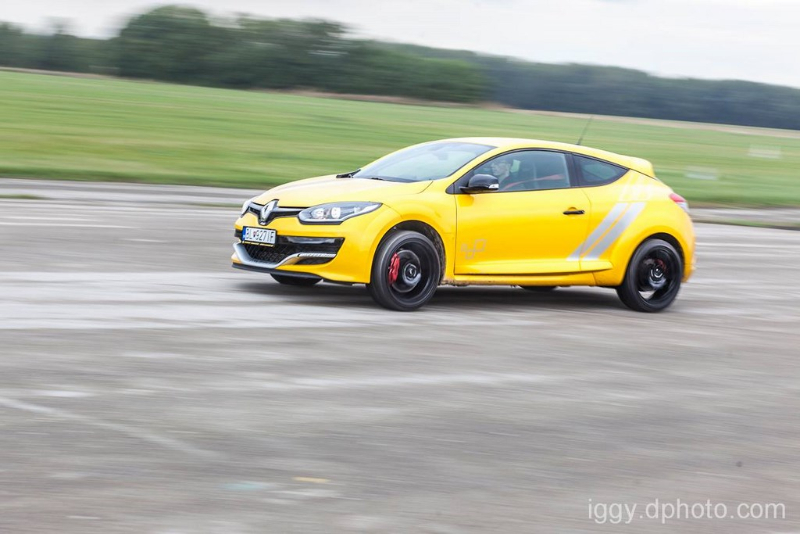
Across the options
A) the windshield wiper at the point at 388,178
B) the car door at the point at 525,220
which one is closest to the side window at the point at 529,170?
the car door at the point at 525,220

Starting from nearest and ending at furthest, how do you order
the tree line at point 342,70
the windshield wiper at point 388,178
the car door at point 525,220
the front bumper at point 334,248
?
the front bumper at point 334,248 → the car door at point 525,220 → the windshield wiper at point 388,178 → the tree line at point 342,70

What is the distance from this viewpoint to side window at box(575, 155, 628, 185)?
419 inches

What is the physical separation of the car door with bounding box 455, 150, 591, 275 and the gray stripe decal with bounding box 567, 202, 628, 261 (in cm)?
5

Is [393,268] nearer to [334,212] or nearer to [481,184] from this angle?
[334,212]

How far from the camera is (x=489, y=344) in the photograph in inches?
328

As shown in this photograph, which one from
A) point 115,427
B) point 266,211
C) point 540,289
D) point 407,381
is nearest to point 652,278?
point 540,289

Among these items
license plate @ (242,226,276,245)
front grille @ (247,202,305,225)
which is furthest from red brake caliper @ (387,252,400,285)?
license plate @ (242,226,276,245)

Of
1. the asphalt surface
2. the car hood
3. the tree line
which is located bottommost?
the asphalt surface

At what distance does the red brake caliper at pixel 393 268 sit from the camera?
30.4ft

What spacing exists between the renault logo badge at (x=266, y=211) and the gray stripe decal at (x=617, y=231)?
2958 mm

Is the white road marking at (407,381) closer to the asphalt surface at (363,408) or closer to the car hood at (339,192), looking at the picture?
the asphalt surface at (363,408)

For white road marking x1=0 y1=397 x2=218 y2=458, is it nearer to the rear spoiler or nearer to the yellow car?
the yellow car

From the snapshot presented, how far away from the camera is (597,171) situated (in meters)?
10.8

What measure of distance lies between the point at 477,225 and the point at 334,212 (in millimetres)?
1306
